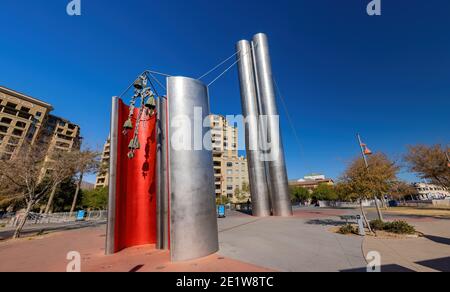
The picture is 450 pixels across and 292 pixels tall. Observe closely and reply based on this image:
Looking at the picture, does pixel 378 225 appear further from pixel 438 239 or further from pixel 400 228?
pixel 438 239

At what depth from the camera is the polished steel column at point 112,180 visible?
29.5ft

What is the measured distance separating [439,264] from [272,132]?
20055 millimetres

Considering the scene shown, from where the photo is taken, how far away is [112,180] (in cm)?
934

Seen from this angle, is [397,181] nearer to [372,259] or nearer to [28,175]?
[372,259]

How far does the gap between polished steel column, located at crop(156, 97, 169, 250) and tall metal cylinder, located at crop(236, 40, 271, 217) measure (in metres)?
16.4

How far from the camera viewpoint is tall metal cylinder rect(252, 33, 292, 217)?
942 inches

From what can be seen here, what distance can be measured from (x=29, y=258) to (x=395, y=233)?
1760 centimetres

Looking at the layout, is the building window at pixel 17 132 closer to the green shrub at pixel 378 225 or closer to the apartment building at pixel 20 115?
the apartment building at pixel 20 115

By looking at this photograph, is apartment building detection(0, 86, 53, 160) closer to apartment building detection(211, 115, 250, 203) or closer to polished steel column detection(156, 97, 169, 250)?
apartment building detection(211, 115, 250, 203)

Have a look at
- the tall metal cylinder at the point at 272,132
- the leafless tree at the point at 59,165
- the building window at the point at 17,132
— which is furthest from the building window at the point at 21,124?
the tall metal cylinder at the point at 272,132

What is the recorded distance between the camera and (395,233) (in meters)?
10.8

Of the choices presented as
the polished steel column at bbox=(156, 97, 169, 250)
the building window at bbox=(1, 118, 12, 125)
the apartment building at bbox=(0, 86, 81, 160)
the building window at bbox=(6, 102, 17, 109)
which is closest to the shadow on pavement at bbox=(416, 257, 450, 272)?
the polished steel column at bbox=(156, 97, 169, 250)
